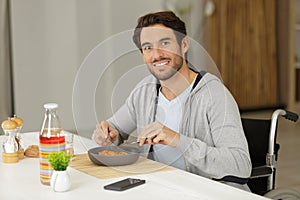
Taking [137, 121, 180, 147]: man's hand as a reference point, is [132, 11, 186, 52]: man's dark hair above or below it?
above

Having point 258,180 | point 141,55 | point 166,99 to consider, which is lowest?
point 258,180

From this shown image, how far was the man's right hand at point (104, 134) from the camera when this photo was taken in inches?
82.7

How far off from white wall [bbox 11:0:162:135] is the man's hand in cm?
299

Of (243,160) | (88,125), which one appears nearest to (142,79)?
(88,125)

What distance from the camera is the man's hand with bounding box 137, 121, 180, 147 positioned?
187 cm

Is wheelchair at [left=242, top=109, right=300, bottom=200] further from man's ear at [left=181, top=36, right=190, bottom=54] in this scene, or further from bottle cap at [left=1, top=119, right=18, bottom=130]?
bottle cap at [left=1, top=119, right=18, bottom=130]

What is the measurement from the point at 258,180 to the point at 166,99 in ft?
1.90

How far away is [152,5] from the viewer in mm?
5539

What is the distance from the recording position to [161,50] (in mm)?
1949

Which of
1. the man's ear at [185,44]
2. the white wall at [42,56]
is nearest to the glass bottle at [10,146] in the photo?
the man's ear at [185,44]

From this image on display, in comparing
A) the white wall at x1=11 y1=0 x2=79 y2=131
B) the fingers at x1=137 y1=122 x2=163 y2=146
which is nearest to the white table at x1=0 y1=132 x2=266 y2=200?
the fingers at x1=137 y1=122 x2=163 y2=146

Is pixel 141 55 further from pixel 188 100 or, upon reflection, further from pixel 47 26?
pixel 47 26

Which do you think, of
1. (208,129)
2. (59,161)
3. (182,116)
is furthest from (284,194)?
(59,161)

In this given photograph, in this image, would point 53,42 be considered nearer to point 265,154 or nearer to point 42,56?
point 42,56
